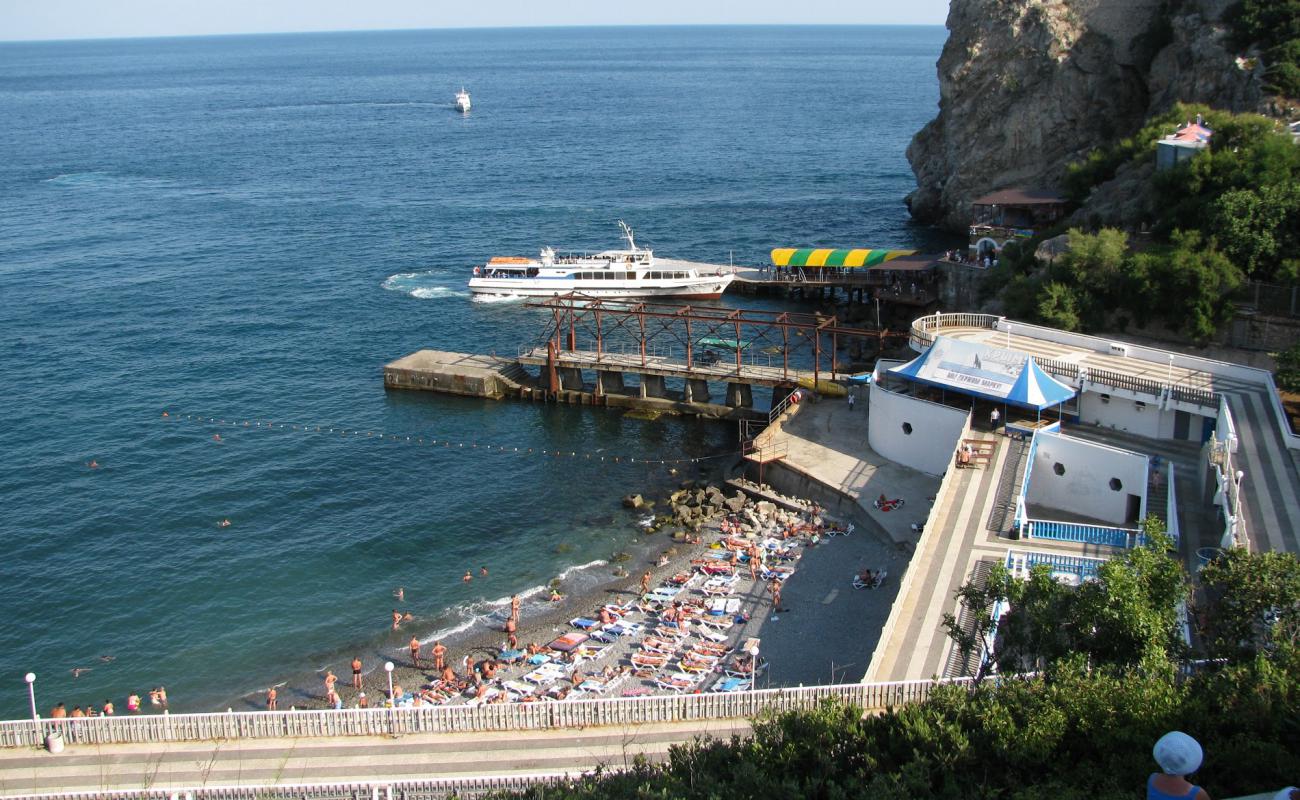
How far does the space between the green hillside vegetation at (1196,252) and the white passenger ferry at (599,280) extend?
97.2ft

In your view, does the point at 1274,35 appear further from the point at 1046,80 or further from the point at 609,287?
the point at 609,287

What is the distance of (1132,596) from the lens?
2228cm

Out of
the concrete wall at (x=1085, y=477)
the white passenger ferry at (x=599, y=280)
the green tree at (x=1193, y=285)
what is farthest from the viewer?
the white passenger ferry at (x=599, y=280)

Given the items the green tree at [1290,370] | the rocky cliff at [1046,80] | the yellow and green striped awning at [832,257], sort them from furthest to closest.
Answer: the rocky cliff at [1046,80]
the yellow and green striped awning at [832,257]
the green tree at [1290,370]

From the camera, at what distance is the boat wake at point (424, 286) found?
82.7 meters

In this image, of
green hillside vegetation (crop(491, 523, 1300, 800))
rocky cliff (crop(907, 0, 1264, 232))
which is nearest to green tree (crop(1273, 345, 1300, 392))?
green hillside vegetation (crop(491, 523, 1300, 800))

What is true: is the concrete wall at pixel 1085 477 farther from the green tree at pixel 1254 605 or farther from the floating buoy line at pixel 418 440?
the floating buoy line at pixel 418 440

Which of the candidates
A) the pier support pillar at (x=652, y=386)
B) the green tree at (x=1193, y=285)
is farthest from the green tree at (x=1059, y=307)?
the pier support pillar at (x=652, y=386)

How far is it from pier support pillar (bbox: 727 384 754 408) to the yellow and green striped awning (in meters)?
22.1

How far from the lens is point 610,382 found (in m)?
62.3

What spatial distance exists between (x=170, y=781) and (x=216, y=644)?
1443cm

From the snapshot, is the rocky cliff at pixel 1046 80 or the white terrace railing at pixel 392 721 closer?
the white terrace railing at pixel 392 721

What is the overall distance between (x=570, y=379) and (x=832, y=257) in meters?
25.7

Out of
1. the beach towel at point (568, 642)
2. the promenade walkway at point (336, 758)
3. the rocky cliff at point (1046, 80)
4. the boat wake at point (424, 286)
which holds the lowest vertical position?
the beach towel at point (568, 642)
